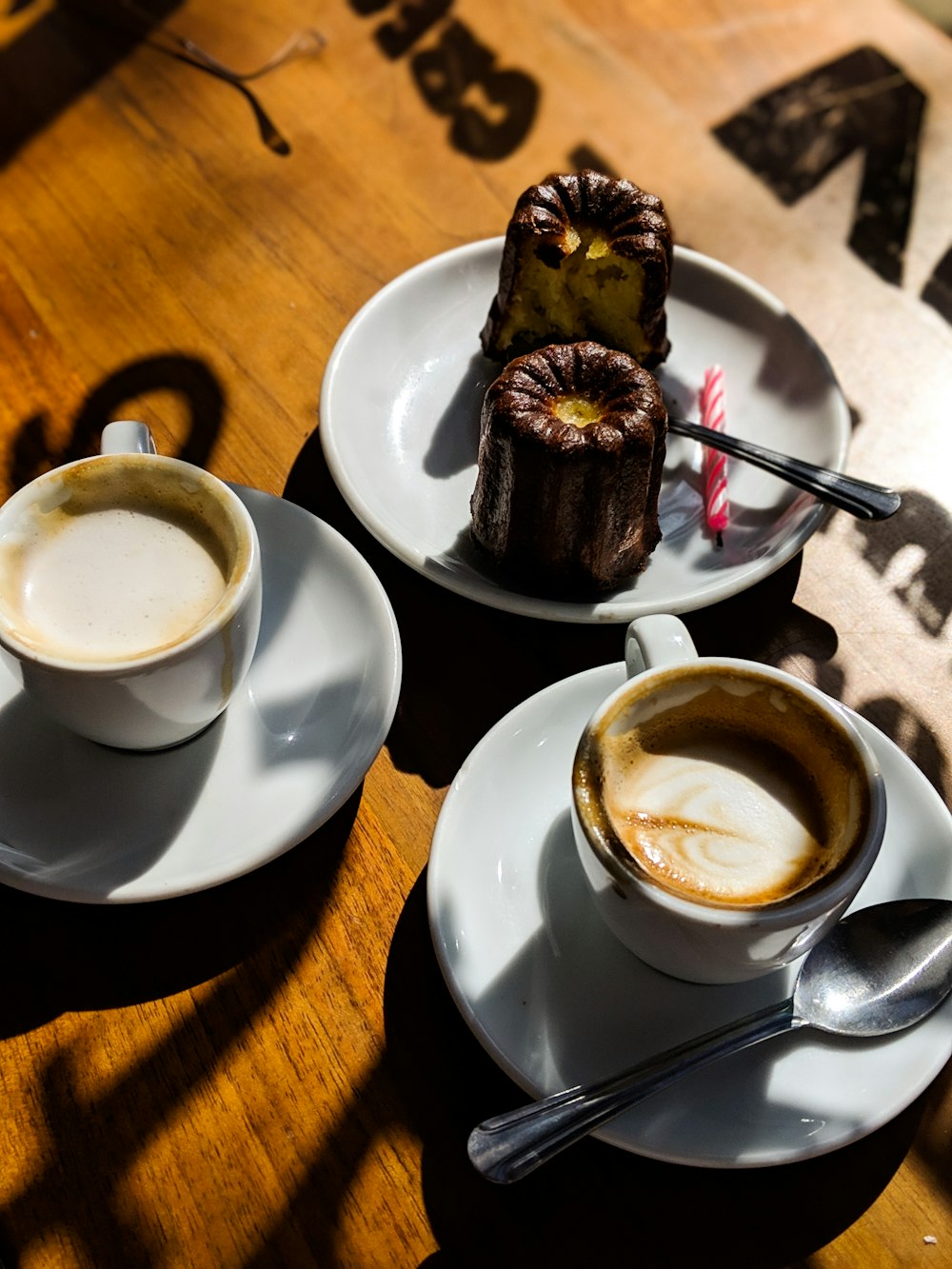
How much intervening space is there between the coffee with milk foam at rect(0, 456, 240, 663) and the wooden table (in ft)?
0.84

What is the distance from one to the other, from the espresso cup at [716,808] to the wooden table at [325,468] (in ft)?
0.70

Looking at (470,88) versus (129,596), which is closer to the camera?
(129,596)

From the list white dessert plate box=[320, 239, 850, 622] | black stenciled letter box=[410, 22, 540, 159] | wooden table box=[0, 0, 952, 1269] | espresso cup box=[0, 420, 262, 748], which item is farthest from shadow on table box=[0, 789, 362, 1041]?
black stenciled letter box=[410, 22, 540, 159]

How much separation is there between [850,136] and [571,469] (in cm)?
96

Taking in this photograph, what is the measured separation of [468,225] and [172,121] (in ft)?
1.66

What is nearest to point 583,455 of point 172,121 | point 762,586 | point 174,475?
point 762,586

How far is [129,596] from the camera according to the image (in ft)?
3.55

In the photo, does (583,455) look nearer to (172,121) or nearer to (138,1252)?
(138,1252)

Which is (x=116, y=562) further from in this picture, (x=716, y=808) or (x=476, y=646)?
(x=716, y=808)

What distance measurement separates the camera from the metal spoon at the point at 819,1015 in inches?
34.4

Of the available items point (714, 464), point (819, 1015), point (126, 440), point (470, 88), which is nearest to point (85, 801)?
point (126, 440)

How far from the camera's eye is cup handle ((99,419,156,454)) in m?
1.18

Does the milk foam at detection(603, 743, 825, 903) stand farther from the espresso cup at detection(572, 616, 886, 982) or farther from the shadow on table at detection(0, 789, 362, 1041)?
the shadow on table at detection(0, 789, 362, 1041)

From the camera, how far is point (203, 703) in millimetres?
1080
